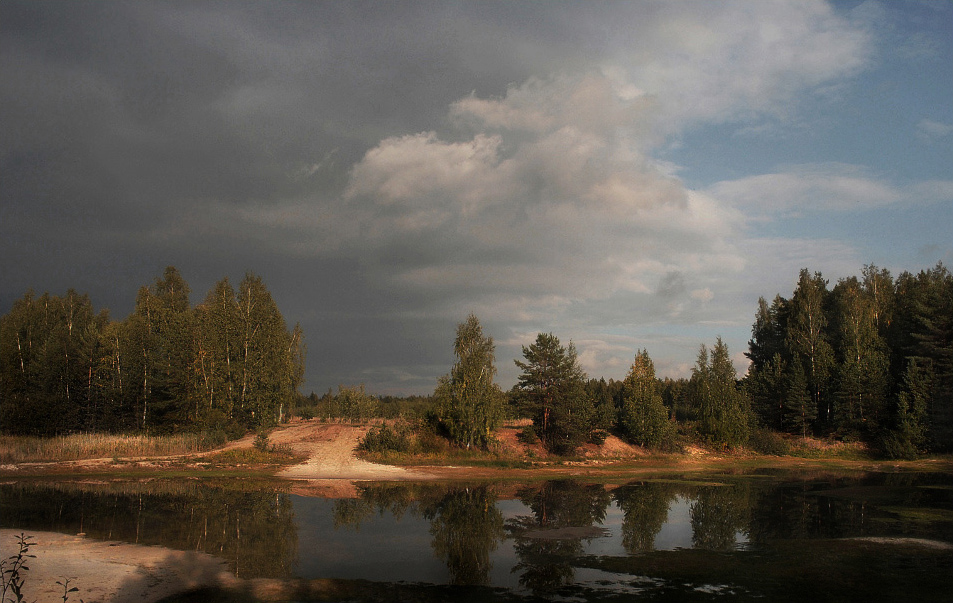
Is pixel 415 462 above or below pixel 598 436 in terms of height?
below

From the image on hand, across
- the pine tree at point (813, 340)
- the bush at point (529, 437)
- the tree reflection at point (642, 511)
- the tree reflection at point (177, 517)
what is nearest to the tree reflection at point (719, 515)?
the tree reflection at point (642, 511)

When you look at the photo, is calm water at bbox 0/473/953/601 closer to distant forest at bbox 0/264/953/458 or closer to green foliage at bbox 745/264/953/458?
distant forest at bbox 0/264/953/458

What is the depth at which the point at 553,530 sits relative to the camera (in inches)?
788

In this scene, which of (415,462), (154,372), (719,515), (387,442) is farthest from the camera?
(154,372)

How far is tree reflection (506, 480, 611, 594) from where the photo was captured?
47.4 ft

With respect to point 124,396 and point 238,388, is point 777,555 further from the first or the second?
point 124,396

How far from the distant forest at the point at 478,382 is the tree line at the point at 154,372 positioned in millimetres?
126

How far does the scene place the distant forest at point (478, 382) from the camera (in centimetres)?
4412

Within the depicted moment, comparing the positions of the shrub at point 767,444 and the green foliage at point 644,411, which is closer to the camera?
the green foliage at point 644,411

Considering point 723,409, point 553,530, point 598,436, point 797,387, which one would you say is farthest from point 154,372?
point 797,387

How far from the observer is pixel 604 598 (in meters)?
12.3

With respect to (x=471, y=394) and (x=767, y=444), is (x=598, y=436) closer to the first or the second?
(x=471, y=394)

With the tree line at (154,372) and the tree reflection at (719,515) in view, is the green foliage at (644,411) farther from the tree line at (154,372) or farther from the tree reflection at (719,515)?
the tree line at (154,372)

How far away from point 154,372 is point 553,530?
132 feet
